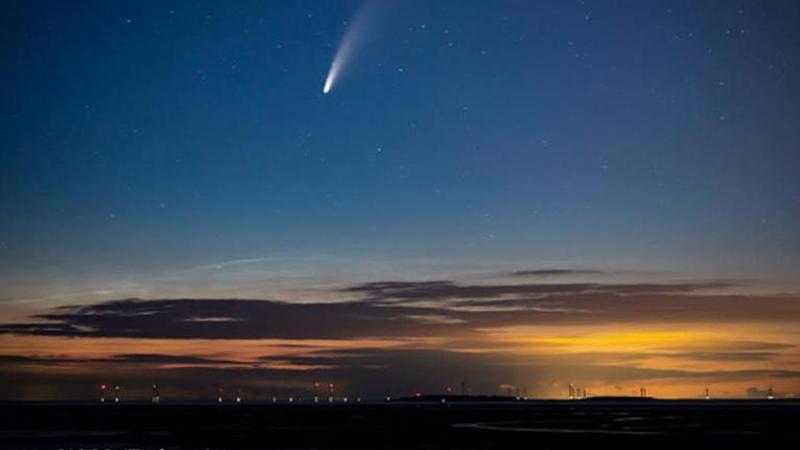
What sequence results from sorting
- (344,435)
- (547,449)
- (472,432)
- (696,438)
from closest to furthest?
(547,449) < (696,438) < (344,435) < (472,432)

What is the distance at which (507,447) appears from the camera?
58.9 metres

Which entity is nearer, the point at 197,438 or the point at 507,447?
the point at 507,447

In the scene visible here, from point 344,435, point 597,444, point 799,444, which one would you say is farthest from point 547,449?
point 344,435

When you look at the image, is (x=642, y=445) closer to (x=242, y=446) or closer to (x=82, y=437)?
(x=242, y=446)

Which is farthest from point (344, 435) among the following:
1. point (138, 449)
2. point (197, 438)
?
point (138, 449)

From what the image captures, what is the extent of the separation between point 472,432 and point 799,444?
2717 cm

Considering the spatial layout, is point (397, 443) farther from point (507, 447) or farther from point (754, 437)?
point (754, 437)

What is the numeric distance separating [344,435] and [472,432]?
1137 cm

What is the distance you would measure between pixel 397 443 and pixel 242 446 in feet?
32.8

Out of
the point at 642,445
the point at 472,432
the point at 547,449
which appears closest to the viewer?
the point at 547,449

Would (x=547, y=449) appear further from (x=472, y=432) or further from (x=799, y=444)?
(x=472, y=432)

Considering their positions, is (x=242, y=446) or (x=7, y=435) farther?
(x=7, y=435)

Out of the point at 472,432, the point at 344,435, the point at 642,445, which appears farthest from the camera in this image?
the point at 472,432

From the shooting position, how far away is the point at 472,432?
7981 cm
